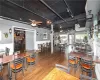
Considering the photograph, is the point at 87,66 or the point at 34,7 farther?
the point at 34,7

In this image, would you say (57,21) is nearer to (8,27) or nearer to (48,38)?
(8,27)

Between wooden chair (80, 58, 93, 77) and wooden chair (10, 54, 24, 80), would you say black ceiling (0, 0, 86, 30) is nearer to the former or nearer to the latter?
wooden chair (10, 54, 24, 80)

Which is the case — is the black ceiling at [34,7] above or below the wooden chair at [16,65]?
above

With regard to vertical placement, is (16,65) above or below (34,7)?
below

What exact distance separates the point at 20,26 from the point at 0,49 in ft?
8.24

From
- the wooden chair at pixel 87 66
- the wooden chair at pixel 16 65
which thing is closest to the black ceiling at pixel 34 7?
the wooden chair at pixel 16 65

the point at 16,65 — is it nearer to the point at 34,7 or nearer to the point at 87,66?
the point at 87,66

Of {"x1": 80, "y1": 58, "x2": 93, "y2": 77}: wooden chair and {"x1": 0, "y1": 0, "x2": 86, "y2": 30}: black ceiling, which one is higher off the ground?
{"x1": 0, "y1": 0, "x2": 86, "y2": 30}: black ceiling

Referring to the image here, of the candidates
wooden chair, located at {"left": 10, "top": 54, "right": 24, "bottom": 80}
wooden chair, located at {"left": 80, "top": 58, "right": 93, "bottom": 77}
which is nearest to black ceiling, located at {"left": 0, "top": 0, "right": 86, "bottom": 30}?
wooden chair, located at {"left": 10, "top": 54, "right": 24, "bottom": 80}

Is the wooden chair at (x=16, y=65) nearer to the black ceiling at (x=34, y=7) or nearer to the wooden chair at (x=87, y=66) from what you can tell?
the wooden chair at (x=87, y=66)

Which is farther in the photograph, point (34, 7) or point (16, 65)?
point (34, 7)

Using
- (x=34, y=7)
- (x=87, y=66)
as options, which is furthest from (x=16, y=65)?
Answer: (x=34, y=7)

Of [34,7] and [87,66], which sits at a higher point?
[34,7]

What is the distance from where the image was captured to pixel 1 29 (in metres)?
5.11
